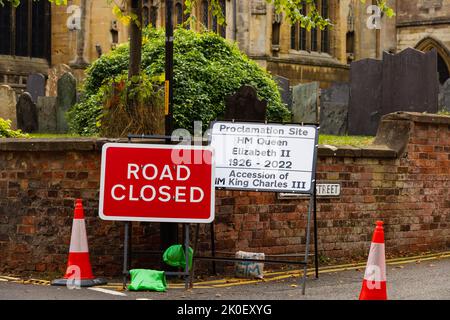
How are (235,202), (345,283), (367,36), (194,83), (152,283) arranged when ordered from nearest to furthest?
(152,283) → (345,283) → (235,202) → (194,83) → (367,36)

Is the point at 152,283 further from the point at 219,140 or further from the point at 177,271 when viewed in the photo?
the point at 219,140

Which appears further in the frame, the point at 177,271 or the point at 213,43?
the point at 213,43

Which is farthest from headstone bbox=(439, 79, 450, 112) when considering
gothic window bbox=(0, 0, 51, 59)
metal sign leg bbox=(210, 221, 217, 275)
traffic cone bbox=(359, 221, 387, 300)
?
gothic window bbox=(0, 0, 51, 59)

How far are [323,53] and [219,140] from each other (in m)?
28.2

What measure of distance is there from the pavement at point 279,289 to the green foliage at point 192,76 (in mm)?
4812

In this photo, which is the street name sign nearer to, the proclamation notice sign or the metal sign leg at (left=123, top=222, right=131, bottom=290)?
the proclamation notice sign

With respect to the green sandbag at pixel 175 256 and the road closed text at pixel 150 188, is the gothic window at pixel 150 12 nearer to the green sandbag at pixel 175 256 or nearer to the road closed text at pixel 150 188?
the green sandbag at pixel 175 256

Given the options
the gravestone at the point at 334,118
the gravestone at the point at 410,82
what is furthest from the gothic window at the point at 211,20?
the gravestone at the point at 410,82

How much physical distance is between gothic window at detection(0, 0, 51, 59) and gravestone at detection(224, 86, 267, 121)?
24598mm

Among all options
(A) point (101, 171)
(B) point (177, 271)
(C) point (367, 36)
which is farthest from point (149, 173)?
(C) point (367, 36)

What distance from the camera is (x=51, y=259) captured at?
10.5m

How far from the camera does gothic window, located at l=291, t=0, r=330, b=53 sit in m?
37.0

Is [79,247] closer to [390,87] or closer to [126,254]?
[126,254]

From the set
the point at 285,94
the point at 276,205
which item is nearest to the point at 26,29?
the point at 285,94
